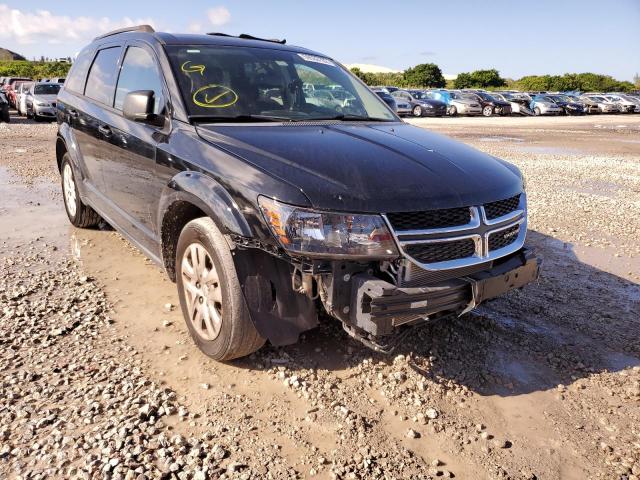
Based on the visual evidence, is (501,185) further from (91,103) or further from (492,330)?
(91,103)

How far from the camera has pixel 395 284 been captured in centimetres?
267

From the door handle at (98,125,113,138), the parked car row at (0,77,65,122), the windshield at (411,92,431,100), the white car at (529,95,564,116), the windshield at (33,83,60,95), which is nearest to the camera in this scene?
the door handle at (98,125,113,138)

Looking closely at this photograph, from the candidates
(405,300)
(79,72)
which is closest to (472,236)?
(405,300)

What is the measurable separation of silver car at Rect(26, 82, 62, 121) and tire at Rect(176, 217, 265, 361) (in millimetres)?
18174

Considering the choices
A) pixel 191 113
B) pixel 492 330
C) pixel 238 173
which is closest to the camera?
pixel 238 173

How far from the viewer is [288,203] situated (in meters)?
2.60

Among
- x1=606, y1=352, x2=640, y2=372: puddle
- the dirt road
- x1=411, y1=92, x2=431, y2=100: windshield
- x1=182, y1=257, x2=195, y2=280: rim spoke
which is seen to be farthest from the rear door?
x1=411, y1=92, x2=431, y2=100: windshield

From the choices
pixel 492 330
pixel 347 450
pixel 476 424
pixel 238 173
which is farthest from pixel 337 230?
pixel 492 330

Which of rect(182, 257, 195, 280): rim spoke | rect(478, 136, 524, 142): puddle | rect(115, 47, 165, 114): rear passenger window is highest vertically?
rect(115, 47, 165, 114): rear passenger window

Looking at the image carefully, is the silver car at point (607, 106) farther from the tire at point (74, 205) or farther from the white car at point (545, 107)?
the tire at point (74, 205)

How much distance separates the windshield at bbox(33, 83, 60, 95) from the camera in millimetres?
20383

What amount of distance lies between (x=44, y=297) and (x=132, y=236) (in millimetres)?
818

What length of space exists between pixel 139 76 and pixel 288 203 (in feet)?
6.98

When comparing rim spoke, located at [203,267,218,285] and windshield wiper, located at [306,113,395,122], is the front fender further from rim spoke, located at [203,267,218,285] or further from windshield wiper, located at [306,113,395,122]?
windshield wiper, located at [306,113,395,122]
